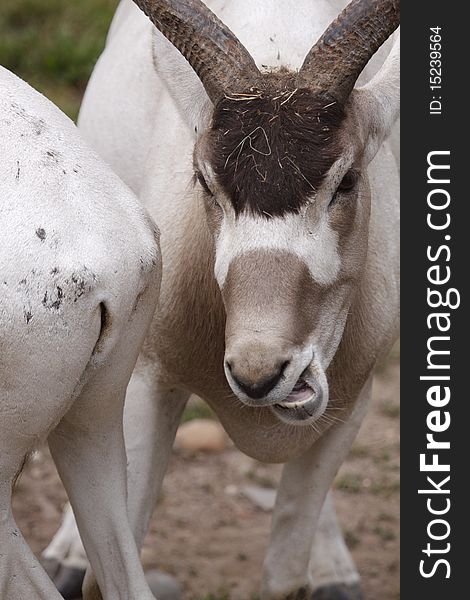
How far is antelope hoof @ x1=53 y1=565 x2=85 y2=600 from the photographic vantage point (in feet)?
19.7

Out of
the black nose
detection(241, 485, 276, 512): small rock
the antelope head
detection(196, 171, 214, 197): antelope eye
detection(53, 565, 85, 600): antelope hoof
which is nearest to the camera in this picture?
the black nose

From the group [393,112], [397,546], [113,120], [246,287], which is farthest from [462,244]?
[397,546]

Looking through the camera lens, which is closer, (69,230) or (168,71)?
(69,230)

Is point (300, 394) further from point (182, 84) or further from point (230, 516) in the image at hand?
point (230, 516)

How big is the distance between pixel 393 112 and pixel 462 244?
487mm

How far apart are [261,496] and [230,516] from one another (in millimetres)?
235

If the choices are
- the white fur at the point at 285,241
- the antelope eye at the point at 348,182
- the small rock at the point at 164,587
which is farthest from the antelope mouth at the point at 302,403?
the small rock at the point at 164,587

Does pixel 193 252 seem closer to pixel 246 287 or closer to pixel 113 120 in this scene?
pixel 246 287

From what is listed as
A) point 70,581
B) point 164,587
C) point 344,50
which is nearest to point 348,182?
point 344,50

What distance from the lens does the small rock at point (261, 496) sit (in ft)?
22.4

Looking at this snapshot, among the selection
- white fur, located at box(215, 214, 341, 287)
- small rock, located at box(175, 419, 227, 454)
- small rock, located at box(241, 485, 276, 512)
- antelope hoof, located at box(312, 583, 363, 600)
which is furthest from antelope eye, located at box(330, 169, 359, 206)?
small rock, located at box(175, 419, 227, 454)

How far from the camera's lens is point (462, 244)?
4566 millimetres

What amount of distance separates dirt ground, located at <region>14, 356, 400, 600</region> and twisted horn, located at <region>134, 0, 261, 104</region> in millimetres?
2443

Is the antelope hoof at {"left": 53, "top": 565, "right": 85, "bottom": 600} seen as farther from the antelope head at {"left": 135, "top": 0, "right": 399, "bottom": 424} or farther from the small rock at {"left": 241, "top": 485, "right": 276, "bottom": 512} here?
the antelope head at {"left": 135, "top": 0, "right": 399, "bottom": 424}
